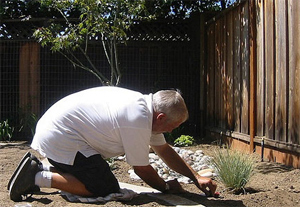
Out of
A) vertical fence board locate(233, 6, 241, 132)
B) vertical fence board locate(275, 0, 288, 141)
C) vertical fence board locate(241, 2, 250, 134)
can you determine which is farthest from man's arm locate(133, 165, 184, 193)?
vertical fence board locate(233, 6, 241, 132)

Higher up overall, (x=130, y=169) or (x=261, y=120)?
(x=261, y=120)

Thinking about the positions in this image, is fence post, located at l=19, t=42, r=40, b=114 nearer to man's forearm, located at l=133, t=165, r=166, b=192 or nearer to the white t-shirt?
the white t-shirt

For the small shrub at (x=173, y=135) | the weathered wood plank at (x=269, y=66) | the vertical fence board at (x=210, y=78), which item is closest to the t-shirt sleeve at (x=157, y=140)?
the weathered wood plank at (x=269, y=66)

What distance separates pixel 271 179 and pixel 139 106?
5.90 ft

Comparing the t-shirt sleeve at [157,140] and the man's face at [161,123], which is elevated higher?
the man's face at [161,123]

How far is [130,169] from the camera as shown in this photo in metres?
4.68

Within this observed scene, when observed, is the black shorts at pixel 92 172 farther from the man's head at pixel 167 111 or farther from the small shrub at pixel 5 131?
the small shrub at pixel 5 131

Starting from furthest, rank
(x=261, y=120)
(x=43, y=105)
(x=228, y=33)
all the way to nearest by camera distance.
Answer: (x=43, y=105) → (x=228, y=33) → (x=261, y=120)

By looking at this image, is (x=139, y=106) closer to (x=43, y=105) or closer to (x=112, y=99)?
(x=112, y=99)

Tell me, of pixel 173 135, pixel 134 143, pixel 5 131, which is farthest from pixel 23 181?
pixel 5 131

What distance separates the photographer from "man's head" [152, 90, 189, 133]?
2.95 metres

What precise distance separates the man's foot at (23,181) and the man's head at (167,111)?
3.10ft

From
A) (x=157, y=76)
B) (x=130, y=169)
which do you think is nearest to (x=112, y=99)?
(x=130, y=169)

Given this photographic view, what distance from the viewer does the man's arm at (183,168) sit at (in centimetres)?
319
